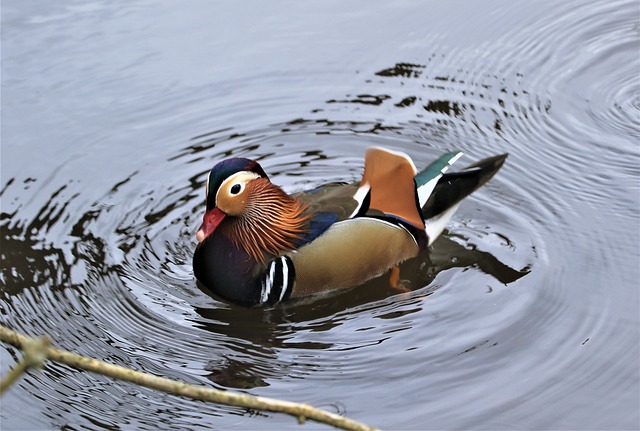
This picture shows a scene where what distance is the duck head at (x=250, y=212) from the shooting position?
5902mm

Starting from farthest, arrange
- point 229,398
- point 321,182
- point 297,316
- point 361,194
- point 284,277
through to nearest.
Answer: point 321,182 → point 361,194 → point 284,277 → point 297,316 → point 229,398

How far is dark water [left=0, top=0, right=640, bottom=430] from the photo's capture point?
4.98 meters

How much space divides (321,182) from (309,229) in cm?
101

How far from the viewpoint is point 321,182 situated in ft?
22.7

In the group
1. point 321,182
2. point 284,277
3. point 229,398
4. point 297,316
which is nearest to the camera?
point 229,398

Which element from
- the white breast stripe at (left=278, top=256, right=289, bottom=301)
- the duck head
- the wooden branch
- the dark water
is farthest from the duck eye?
the wooden branch

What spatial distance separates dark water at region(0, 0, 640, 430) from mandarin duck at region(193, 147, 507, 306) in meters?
0.15

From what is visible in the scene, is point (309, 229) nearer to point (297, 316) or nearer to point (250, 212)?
point (250, 212)

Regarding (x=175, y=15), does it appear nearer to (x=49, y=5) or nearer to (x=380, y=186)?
(x=49, y=5)

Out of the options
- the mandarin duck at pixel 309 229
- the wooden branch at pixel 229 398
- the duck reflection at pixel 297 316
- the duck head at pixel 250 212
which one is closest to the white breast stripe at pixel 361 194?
the mandarin duck at pixel 309 229

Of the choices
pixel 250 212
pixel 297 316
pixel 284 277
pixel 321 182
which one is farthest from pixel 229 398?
pixel 321 182

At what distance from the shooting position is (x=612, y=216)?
6.25m

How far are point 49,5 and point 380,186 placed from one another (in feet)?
13.8

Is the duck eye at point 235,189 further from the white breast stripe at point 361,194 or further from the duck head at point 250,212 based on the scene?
the white breast stripe at point 361,194
